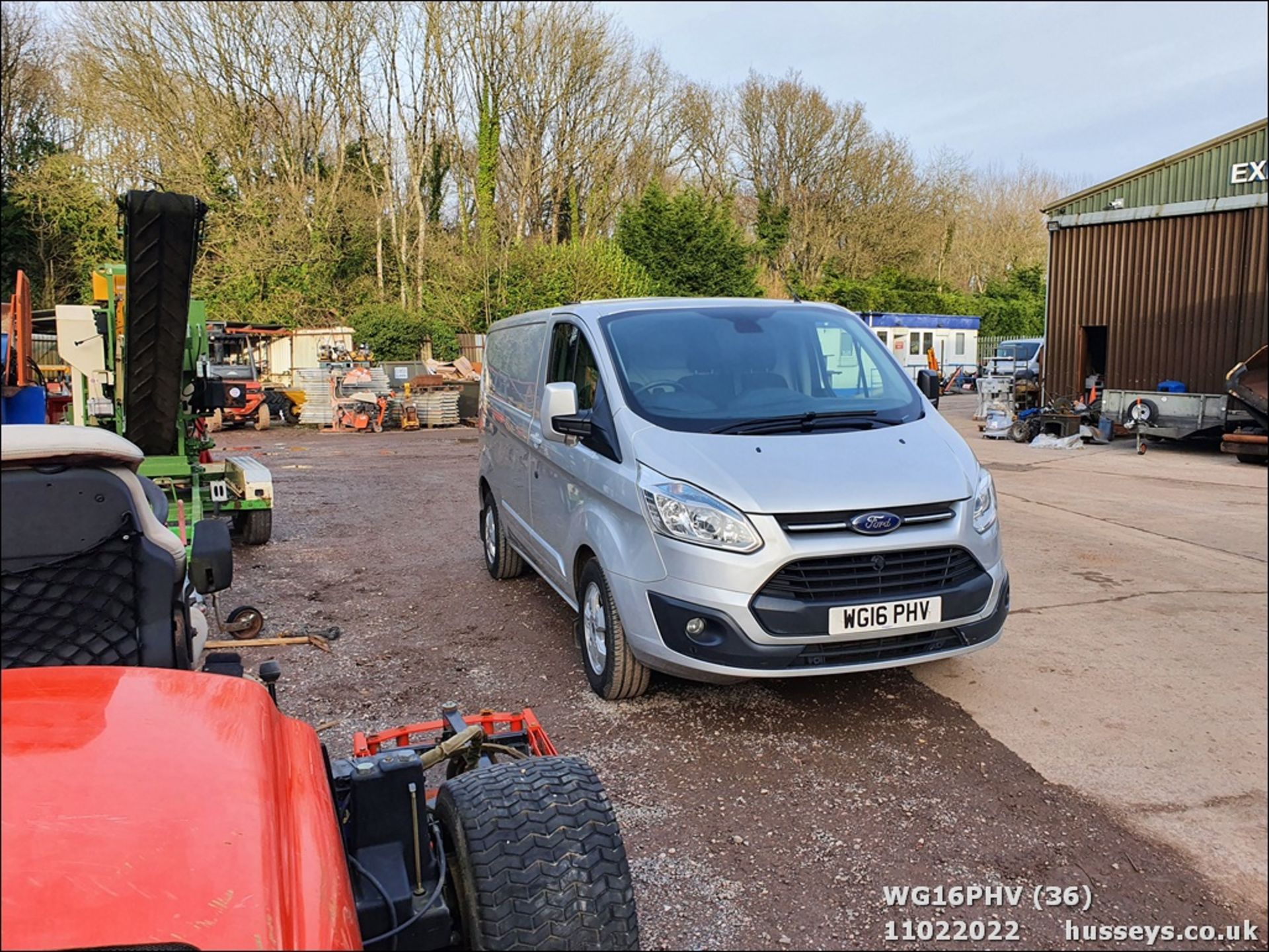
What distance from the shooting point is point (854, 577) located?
3.92m

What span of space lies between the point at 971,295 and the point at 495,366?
44395 mm

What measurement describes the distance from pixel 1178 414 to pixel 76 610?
16.8 meters

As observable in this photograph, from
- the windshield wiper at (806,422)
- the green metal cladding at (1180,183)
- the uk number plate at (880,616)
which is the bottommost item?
the uk number plate at (880,616)

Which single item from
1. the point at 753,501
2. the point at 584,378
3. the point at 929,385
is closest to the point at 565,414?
the point at 584,378

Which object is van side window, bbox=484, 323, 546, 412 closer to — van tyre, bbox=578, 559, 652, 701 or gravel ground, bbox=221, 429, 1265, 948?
gravel ground, bbox=221, 429, 1265, 948

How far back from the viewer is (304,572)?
7445mm

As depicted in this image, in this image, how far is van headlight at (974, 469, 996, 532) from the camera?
4.25 metres

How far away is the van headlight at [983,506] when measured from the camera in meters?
4.25

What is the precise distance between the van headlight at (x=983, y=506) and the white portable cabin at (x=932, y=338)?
30279mm

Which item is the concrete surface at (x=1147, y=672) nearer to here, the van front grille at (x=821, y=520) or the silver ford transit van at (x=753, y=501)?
the silver ford transit van at (x=753, y=501)

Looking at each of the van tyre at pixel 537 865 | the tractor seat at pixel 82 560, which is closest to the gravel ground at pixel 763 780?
the van tyre at pixel 537 865

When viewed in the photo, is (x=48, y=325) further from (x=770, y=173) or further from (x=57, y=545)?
(x=770, y=173)

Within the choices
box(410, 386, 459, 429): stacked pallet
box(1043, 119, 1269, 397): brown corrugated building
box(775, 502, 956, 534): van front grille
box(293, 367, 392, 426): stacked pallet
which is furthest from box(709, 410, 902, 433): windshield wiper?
box(293, 367, 392, 426): stacked pallet

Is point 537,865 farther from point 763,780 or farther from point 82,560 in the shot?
point 763,780
